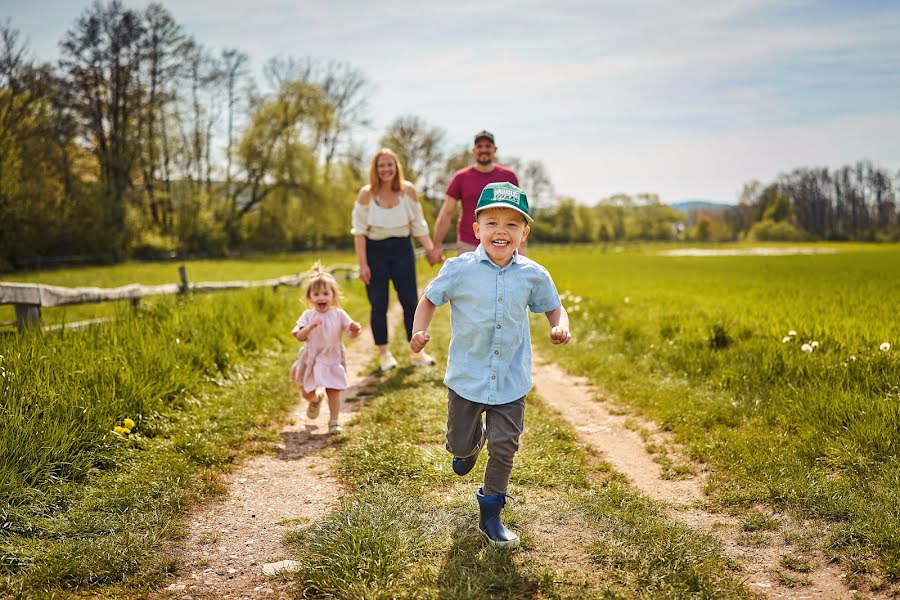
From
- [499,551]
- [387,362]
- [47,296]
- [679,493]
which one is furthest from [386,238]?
[499,551]

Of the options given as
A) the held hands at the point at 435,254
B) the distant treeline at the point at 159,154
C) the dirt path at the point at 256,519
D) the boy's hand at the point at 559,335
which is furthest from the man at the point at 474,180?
the distant treeline at the point at 159,154

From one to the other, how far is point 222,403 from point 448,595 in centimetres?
395

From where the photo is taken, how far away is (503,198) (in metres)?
3.38

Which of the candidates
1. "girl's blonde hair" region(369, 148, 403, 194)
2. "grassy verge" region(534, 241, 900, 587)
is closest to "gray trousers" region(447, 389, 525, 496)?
"grassy verge" region(534, 241, 900, 587)

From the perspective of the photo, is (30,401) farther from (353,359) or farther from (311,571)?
(353,359)

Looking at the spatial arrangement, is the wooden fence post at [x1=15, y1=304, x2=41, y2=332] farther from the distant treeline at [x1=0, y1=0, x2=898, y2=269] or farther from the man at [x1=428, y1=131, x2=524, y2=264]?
the distant treeline at [x1=0, y1=0, x2=898, y2=269]

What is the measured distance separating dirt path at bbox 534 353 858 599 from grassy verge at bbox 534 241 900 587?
16 centimetres

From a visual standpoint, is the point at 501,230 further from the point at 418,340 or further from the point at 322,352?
the point at 322,352

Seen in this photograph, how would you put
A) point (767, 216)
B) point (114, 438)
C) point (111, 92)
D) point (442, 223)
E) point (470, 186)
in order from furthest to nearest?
point (767, 216) < point (111, 92) < point (442, 223) < point (470, 186) < point (114, 438)

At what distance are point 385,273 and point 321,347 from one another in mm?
2125

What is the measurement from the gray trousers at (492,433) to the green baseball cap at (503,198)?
1.07m

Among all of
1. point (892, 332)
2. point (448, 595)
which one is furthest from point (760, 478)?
point (892, 332)

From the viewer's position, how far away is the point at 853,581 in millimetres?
2945

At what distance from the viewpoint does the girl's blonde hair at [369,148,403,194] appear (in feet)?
23.8
